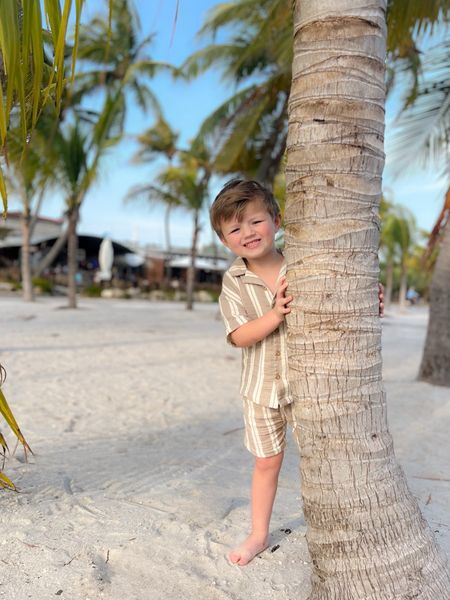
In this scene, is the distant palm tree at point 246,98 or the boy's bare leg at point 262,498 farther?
the distant palm tree at point 246,98

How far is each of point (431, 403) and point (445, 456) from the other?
148 centimetres

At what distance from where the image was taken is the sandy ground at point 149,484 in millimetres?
1726

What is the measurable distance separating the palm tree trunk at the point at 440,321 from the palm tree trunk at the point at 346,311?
3.94 metres

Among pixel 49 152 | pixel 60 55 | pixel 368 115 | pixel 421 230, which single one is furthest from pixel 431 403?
pixel 421 230

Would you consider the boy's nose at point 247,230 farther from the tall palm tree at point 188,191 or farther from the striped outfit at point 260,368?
the tall palm tree at point 188,191

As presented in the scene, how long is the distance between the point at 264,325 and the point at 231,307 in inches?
8.3

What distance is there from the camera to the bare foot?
6.04 feet

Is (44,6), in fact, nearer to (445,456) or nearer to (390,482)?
Answer: (390,482)

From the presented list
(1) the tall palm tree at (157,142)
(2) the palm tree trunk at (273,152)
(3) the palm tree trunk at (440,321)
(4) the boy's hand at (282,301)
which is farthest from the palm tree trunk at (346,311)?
(1) the tall palm tree at (157,142)

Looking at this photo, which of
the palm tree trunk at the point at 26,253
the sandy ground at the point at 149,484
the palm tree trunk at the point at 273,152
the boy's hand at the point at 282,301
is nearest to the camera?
the boy's hand at the point at 282,301

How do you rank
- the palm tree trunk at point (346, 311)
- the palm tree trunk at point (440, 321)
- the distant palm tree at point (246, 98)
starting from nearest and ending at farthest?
the palm tree trunk at point (346, 311), the palm tree trunk at point (440, 321), the distant palm tree at point (246, 98)

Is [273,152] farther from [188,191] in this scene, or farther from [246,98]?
[188,191]

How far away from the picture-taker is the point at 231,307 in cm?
189

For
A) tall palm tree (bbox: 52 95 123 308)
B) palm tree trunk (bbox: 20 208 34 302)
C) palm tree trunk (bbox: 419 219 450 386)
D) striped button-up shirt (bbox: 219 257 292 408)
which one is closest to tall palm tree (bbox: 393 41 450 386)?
palm tree trunk (bbox: 419 219 450 386)
